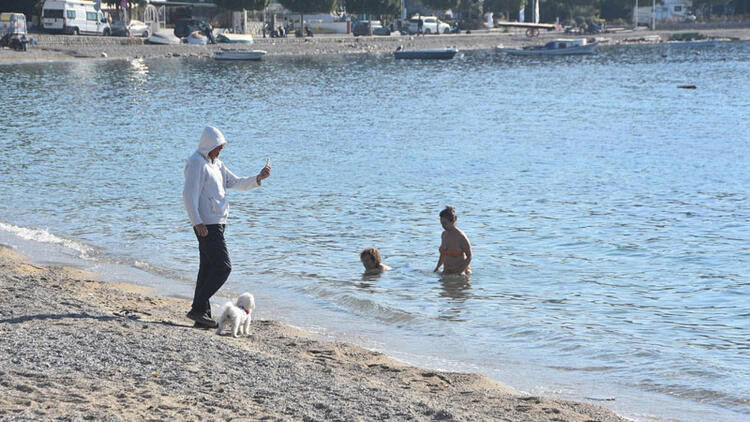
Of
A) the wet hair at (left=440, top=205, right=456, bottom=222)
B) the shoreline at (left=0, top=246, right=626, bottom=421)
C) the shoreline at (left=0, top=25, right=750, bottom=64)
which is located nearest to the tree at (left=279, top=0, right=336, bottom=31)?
the shoreline at (left=0, top=25, right=750, bottom=64)

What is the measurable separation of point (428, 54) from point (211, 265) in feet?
283

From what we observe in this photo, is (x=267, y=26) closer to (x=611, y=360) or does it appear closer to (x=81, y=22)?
(x=81, y=22)

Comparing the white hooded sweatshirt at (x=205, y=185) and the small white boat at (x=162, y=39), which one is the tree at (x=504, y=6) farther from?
the white hooded sweatshirt at (x=205, y=185)

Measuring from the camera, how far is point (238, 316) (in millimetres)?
9641

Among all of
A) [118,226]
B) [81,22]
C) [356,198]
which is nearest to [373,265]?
[118,226]

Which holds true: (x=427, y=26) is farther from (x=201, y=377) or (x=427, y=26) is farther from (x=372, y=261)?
(x=201, y=377)

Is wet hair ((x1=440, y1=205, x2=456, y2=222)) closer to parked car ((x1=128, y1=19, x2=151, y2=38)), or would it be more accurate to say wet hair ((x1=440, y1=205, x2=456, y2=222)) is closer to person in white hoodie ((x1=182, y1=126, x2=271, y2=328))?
person in white hoodie ((x1=182, y1=126, x2=271, y2=328))

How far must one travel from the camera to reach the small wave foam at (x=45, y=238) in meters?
15.7

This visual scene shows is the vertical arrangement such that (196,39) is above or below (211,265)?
above

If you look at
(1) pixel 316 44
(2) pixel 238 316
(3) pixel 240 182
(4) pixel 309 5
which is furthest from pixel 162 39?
(2) pixel 238 316

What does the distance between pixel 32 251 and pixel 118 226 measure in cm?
309

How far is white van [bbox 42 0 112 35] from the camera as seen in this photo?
78.2 meters

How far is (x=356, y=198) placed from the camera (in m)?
22.1

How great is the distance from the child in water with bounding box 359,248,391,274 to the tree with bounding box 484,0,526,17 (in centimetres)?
12389
